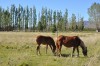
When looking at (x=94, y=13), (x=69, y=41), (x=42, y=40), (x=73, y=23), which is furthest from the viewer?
(x=73, y=23)

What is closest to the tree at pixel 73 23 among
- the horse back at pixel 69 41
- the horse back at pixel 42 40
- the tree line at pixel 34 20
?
the tree line at pixel 34 20

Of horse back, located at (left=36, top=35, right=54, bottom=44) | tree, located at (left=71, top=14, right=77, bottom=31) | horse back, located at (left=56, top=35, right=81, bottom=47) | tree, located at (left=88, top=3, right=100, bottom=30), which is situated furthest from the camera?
tree, located at (left=71, top=14, right=77, bottom=31)

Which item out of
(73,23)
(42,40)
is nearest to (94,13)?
(73,23)

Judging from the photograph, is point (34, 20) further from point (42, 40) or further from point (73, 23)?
point (42, 40)

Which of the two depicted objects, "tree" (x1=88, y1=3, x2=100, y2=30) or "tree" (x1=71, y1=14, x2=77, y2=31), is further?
"tree" (x1=71, y1=14, x2=77, y2=31)

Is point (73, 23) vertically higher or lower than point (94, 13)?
lower

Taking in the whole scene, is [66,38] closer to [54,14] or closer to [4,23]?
[4,23]

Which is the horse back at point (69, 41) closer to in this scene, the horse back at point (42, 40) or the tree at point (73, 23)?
the horse back at point (42, 40)

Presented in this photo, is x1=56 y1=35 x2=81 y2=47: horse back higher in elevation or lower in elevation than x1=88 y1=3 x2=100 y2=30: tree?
lower

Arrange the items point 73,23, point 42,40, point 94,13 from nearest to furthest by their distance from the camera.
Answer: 1. point 42,40
2. point 94,13
3. point 73,23

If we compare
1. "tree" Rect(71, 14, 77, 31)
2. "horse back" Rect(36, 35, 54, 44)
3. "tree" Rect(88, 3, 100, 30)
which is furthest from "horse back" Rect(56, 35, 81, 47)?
"tree" Rect(71, 14, 77, 31)

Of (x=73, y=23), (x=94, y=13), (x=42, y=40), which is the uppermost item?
(x=94, y=13)

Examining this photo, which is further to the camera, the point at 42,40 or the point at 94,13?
the point at 94,13

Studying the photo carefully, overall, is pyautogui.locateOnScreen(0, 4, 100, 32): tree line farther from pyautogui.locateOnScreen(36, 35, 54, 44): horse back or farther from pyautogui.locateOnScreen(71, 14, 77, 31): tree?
pyautogui.locateOnScreen(36, 35, 54, 44): horse back
